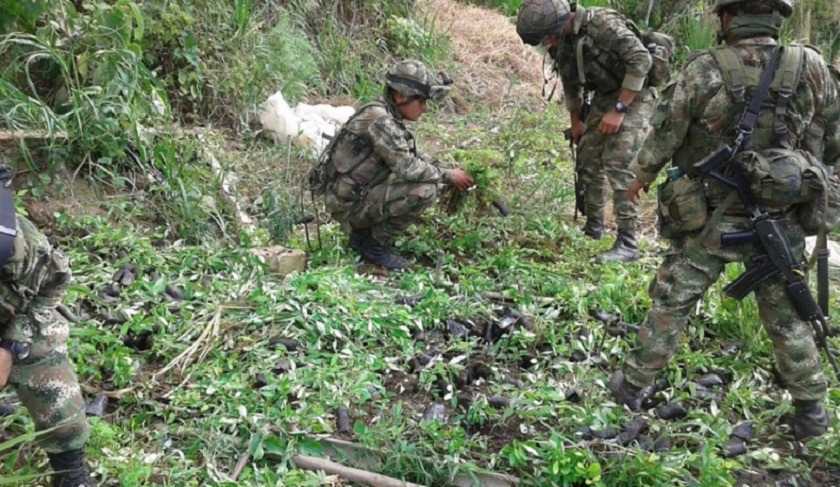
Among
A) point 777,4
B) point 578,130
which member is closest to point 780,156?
point 777,4

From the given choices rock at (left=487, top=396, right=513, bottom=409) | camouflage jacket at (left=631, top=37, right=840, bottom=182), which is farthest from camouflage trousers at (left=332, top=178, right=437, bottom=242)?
camouflage jacket at (left=631, top=37, right=840, bottom=182)

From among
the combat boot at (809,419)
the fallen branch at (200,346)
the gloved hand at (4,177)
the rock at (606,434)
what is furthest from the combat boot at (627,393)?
the gloved hand at (4,177)

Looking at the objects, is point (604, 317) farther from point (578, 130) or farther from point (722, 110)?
point (578, 130)

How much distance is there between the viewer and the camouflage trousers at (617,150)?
4.66 metres

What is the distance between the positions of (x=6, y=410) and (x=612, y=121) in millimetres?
3687

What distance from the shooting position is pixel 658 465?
2564 millimetres

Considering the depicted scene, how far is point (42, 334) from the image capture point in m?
2.29

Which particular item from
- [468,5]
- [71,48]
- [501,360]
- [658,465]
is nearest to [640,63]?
[501,360]

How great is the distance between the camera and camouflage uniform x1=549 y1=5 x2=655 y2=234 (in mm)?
Result: 4434

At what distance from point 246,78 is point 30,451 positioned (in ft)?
13.2

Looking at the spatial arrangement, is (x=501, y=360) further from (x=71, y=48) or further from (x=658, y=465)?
(x=71, y=48)

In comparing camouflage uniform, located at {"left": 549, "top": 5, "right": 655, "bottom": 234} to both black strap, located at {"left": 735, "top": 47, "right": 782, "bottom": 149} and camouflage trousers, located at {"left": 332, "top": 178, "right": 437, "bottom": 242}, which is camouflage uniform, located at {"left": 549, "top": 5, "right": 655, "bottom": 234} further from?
black strap, located at {"left": 735, "top": 47, "right": 782, "bottom": 149}

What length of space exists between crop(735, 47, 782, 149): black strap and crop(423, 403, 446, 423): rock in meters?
1.61

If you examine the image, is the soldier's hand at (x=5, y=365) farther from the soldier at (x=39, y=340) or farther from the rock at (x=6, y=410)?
the rock at (x=6, y=410)
